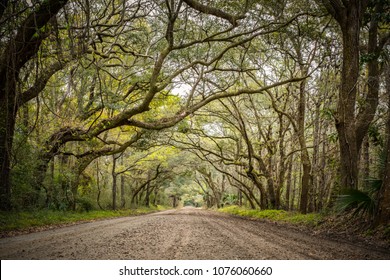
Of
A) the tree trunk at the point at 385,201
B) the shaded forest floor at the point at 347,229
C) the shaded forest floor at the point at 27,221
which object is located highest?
the tree trunk at the point at 385,201

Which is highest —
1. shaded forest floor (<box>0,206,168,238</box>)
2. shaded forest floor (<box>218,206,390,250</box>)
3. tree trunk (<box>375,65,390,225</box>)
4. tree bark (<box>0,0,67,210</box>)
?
tree bark (<box>0,0,67,210</box>)

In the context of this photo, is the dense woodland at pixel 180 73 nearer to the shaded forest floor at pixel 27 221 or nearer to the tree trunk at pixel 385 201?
the tree trunk at pixel 385 201

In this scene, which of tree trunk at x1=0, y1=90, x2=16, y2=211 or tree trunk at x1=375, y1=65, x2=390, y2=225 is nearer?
tree trunk at x1=375, y1=65, x2=390, y2=225

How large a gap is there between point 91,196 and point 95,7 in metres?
12.7

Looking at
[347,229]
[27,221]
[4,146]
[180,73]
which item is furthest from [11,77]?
[347,229]

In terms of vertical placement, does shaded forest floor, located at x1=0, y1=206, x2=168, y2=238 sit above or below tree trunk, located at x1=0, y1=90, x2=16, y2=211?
below

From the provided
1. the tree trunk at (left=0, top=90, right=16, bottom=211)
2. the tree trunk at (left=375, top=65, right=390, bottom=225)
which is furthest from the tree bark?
the tree trunk at (left=375, top=65, right=390, bottom=225)

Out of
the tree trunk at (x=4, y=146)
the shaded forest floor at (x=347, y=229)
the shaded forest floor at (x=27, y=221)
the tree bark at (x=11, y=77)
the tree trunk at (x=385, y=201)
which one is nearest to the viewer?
the shaded forest floor at (x=347, y=229)

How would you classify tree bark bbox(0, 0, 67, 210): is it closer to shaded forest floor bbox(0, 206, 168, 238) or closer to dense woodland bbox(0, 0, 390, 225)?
dense woodland bbox(0, 0, 390, 225)

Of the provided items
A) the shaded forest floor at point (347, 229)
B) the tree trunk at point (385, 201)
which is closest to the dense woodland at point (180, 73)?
the tree trunk at point (385, 201)

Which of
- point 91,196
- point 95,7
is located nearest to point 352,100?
point 95,7

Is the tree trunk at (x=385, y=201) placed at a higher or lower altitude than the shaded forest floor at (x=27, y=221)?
higher
